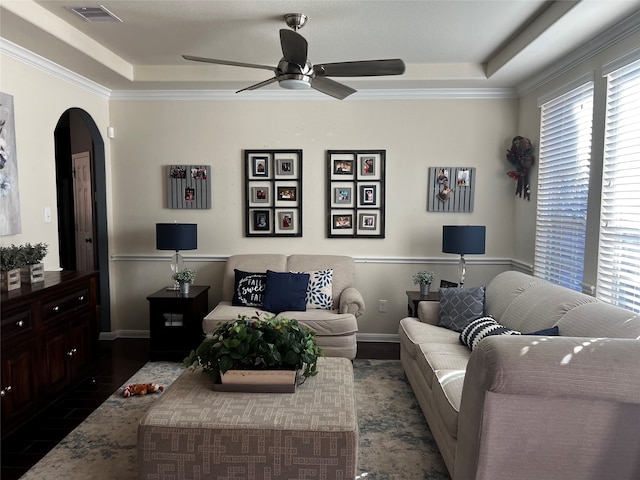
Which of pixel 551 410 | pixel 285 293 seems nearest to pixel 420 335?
pixel 285 293

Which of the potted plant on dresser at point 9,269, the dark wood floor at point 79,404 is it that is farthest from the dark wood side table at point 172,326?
the potted plant on dresser at point 9,269

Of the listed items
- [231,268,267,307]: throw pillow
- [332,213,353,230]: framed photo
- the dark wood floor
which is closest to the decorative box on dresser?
the dark wood floor

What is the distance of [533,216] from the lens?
4.11 metres

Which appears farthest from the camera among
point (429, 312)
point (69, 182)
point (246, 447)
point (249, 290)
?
point (69, 182)

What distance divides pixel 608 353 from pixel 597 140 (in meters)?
1.96

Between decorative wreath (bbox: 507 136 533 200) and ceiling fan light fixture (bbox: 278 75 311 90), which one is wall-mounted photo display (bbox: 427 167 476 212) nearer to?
decorative wreath (bbox: 507 136 533 200)

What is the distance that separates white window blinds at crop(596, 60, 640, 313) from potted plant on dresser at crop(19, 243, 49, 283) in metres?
3.89

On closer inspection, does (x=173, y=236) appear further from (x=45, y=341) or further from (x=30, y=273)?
(x=45, y=341)

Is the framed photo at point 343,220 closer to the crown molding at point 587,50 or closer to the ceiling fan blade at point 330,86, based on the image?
the ceiling fan blade at point 330,86

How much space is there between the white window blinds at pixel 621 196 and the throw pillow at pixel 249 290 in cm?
273

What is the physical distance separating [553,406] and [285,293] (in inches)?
101

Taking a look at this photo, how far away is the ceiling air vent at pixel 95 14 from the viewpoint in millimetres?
2897

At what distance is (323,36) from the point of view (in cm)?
337

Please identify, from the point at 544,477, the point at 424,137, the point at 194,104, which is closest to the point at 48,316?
the point at 194,104
